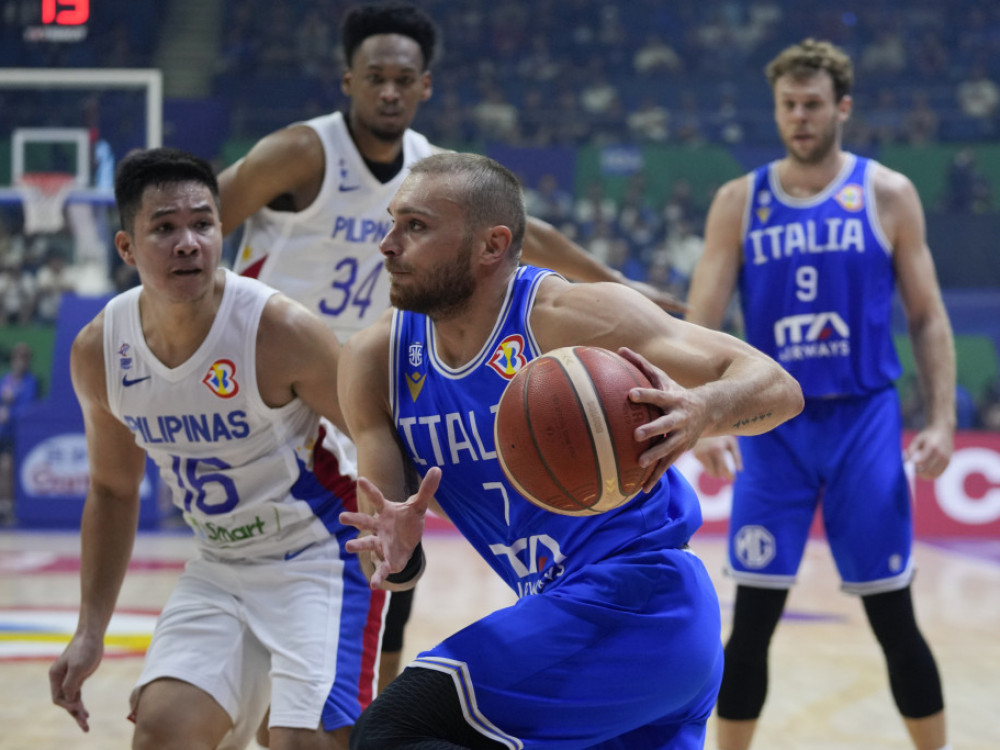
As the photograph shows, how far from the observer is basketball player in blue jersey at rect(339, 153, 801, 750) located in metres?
2.10

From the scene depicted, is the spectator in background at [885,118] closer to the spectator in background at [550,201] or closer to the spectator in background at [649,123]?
the spectator in background at [649,123]

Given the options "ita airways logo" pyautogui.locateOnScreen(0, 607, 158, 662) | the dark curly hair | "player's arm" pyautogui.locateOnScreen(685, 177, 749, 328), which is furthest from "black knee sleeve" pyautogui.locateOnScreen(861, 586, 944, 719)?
"ita airways logo" pyautogui.locateOnScreen(0, 607, 158, 662)

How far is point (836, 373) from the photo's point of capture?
374 cm

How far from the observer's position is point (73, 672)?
113 inches

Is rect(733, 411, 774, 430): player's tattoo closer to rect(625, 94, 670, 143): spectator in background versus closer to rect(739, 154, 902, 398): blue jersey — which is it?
rect(739, 154, 902, 398): blue jersey

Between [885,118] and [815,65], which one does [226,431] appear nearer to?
[815,65]

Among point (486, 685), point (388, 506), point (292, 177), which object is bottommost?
point (486, 685)

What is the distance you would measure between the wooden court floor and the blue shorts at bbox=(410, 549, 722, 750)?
7.14 ft

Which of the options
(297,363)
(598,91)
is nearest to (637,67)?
(598,91)

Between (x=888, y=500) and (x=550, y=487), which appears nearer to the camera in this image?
(x=550, y=487)

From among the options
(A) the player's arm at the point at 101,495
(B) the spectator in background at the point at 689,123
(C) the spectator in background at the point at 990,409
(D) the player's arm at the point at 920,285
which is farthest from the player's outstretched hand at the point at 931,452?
(B) the spectator in background at the point at 689,123

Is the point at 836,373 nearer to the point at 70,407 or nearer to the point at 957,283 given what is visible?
the point at 70,407

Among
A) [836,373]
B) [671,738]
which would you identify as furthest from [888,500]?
[671,738]

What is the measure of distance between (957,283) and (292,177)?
36.1 feet
